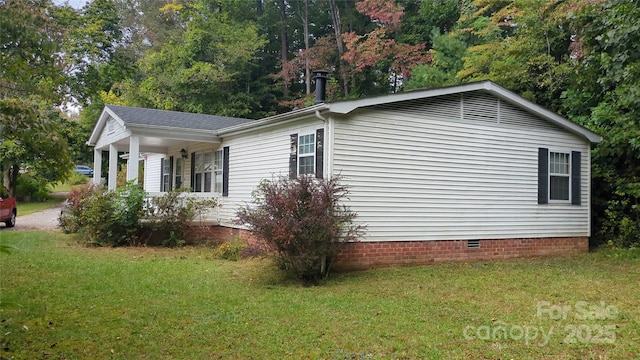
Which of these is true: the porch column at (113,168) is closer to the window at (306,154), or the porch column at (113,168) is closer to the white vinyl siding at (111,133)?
the white vinyl siding at (111,133)

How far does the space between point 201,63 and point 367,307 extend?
76.5 feet

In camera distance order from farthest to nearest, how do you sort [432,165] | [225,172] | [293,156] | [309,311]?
1. [225,172]
2. [293,156]
3. [432,165]
4. [309,311]

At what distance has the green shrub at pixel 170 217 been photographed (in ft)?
41.5

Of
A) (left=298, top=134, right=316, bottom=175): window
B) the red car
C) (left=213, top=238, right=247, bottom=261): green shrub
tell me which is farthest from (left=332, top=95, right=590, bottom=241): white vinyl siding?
the red car

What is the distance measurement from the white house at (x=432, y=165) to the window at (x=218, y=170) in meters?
0.30

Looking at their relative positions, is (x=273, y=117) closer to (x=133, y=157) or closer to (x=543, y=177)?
(x=133, y=157)

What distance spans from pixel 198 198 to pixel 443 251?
22.3 feet

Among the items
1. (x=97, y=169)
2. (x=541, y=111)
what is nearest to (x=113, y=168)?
(x=97, y=169)

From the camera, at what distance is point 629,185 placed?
1268cm

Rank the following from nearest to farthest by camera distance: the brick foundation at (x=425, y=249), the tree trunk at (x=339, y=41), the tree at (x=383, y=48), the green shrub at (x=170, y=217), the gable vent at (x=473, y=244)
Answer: the brick foundation at (x=425, y=249) < the gable vent at (x=473, y=244) < the green shrub at (x=170, y=217) < the tree at (x=383, y=48) < the tree trunk at (x=339, y=41)

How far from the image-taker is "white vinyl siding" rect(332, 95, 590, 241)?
959cm

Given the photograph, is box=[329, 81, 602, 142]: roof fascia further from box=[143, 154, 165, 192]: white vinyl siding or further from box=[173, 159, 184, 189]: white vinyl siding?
box=[143, 154, 165, 192]: white vinyl siding

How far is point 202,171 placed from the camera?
15.4 meters

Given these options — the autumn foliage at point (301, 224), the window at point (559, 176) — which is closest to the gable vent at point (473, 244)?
the window at point (559, 176)
